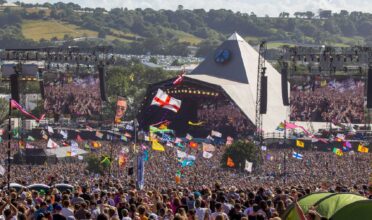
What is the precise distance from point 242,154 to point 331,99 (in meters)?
21.0

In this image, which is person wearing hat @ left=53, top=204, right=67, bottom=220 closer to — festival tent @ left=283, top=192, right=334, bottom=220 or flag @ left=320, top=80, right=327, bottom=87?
festival tent @ left=283, top=192, right=334, bottom=220

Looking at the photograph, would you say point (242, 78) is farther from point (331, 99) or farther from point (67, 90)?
point (331, 99)

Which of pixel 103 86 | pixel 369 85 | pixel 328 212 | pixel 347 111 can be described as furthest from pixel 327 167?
pixel 328 212

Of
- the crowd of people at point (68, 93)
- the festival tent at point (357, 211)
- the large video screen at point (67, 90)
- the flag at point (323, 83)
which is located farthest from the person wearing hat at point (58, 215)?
the crowd of people at point (68, 93)

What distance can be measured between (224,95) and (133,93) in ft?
133

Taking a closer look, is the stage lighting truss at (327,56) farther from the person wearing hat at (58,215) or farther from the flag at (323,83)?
the person wearing hat at (58,215)

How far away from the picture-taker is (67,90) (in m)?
97.3

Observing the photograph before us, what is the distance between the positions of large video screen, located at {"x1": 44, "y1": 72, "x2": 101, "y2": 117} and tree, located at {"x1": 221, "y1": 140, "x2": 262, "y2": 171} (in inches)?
1271

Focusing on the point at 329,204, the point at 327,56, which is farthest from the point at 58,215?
the point at 327,56

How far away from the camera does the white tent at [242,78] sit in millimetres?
→ 94394

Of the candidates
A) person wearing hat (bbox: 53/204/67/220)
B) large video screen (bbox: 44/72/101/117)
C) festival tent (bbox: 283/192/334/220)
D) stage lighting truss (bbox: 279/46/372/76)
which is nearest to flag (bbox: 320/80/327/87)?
stage lighting truss (bbox: 279/46/372/76)

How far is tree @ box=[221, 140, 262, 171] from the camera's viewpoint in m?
65.1

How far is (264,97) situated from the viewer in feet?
217

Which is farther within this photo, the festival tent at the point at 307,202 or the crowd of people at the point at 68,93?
the crowd of people at the point at 68,93
